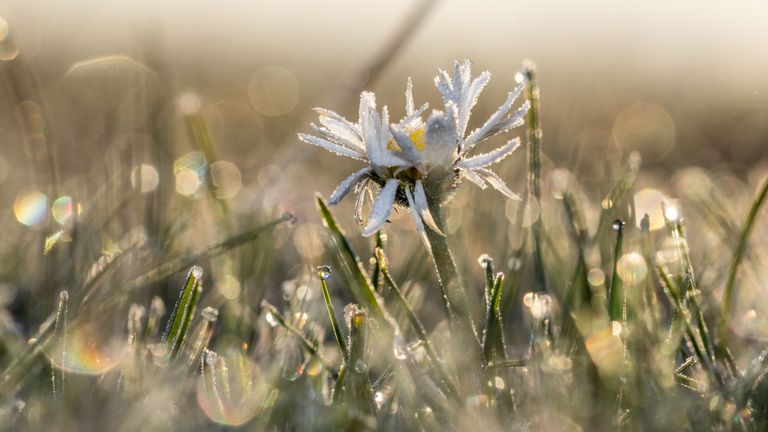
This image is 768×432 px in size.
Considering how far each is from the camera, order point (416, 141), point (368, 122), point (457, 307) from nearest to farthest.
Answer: point (457, 307) < point (368, 122) < point (416, 141)

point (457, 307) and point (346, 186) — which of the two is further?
point (346, 186)

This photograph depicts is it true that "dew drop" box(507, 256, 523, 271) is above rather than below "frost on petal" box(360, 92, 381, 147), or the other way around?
below

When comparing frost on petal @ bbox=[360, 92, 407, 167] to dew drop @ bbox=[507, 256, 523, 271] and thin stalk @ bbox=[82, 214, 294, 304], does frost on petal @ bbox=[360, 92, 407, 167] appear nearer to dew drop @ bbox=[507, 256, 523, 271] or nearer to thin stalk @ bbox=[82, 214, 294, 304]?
thin stalk @ bbox=[82, 214, 294, 304]

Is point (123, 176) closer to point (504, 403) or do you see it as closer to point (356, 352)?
point (356, 352)

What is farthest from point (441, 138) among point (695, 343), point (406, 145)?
point (695, 343)

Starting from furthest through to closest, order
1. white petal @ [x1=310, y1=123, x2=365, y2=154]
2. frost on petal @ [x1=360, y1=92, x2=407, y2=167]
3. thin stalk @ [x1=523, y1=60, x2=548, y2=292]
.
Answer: thin stalk @ [x1=523, y1=60, x2=548, y2=292] → white petal @ [x1=310, y1=123, x2=365, y2=154] → frost on petal @ [x1=360, y1=92, x2=407, y2=167]

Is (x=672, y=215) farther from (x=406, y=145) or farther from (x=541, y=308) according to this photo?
(x=406, y=145)

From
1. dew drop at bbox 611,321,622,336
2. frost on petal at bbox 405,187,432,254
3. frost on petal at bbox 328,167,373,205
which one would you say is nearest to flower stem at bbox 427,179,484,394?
frost on petal at bbox 405,187,432,254

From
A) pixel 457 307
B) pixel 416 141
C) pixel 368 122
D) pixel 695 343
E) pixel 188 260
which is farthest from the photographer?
pixel 188 260

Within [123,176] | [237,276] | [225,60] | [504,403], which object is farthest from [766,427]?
[225,60]
